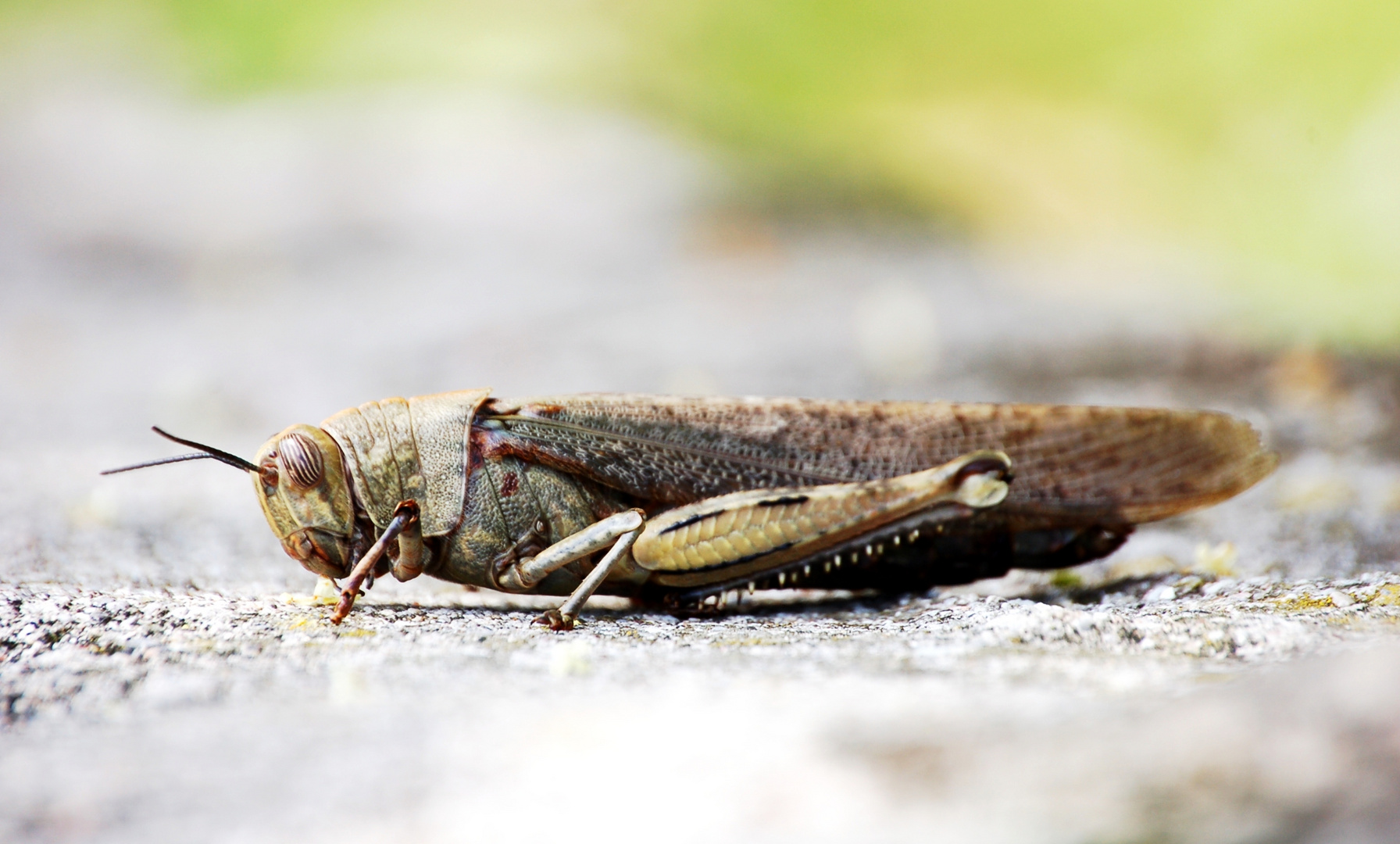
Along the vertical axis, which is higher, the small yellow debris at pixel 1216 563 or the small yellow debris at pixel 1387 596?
the small yellow debris at pixel 1216 563

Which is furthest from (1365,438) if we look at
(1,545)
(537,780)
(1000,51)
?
(1000,51)

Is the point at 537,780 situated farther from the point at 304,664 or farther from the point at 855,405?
the point at 855,405

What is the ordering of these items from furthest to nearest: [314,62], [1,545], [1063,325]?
1. [314,62]
2. [1063,325]
3. [1,545]

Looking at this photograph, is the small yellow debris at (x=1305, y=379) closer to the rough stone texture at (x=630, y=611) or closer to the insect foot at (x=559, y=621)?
the rough stone texture at (x=630, y=611)

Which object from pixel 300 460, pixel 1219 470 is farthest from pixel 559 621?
pixel 1219 470

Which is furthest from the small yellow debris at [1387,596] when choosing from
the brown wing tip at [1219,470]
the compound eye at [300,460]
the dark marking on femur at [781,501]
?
the compound eye at [300,460]

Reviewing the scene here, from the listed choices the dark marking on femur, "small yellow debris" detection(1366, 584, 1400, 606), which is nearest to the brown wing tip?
"small yellow debris" detection(1366, 584, 1400, 606)

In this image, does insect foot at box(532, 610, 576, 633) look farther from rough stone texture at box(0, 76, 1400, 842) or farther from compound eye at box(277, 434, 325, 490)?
compound eye at box(277, 434, 325, 490)
